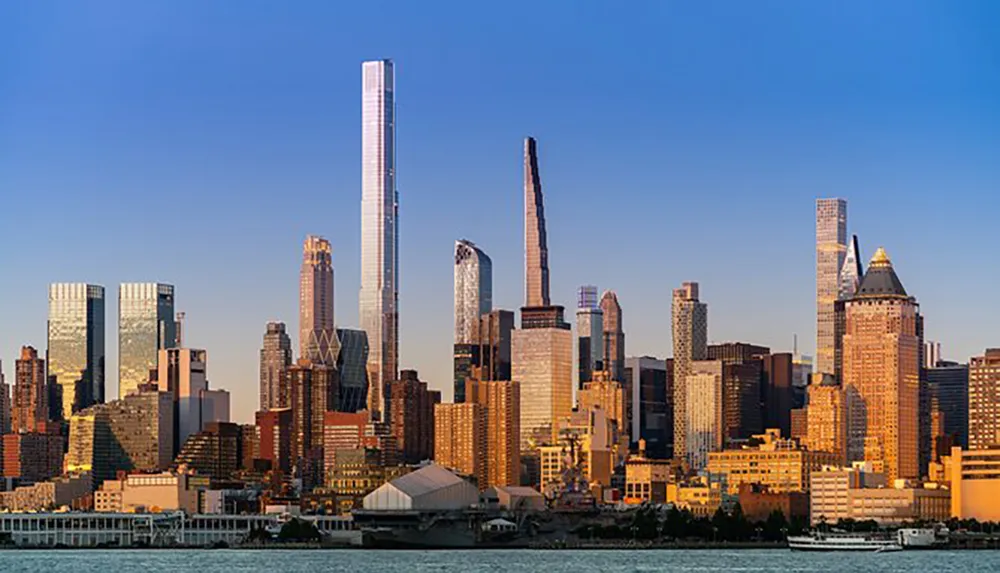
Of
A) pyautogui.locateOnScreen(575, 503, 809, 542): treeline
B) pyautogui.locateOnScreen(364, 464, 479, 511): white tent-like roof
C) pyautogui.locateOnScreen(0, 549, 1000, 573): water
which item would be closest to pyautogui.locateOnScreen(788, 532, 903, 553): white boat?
pyautogui.locateOnScreen(0, 549, 1000, 573): water

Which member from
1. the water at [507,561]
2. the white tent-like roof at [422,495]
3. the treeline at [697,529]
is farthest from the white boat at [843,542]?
the white tent-like roof at [422,495]

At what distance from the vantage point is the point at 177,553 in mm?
179500

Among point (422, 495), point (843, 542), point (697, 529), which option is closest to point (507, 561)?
point (843, 542)

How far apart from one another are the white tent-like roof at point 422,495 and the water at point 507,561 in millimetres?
10299

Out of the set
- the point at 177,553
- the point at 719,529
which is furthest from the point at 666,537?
the point at 177,553

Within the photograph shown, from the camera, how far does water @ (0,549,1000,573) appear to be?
127812mm

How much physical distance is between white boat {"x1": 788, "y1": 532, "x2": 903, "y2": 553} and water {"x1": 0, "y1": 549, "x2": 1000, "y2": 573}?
2.12 metres

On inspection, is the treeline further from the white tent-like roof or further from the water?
the water

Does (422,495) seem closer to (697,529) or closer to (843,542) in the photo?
(697,529)

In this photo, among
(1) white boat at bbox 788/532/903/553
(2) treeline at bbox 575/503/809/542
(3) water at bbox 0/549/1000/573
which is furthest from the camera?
(2) treeline at bbox 575/503/809/542

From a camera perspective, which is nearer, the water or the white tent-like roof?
the water

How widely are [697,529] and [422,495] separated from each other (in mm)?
24773

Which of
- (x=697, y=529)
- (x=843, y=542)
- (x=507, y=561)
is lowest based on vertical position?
(x=697, y=529)

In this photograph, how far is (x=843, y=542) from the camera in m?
166
